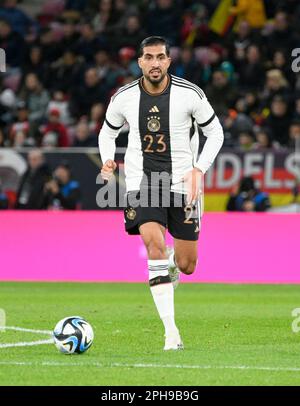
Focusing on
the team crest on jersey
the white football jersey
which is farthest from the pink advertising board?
the team crest on jersey

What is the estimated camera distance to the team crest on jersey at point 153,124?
9898 mm

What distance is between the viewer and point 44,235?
54.6 ft

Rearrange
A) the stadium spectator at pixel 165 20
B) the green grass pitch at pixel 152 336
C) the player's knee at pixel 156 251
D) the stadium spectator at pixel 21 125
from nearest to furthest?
the green grass pitch at pixel 152 336, the player's knee at pixel 156 251, the stadium spectator at pixel 21 125, the stadium spectator at pixel 165 20

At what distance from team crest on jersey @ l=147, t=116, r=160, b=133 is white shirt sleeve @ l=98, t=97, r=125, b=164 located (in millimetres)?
305

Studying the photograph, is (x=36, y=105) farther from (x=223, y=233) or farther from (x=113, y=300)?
(x=113, y=300)

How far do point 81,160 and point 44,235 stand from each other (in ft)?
9.52

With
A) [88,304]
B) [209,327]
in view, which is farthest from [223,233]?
[209,327]

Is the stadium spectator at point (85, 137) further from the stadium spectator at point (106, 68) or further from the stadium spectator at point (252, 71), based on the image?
the stadium spectator at point (252, 71)

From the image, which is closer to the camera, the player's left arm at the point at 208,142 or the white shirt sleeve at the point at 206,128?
the player's left arm at the point at 208,142

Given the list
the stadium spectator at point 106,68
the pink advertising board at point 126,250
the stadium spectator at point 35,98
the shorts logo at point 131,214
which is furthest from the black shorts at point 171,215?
the stadium spectator at point 35,98

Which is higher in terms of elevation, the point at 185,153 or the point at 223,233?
the point at 223,233

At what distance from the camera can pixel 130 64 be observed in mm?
22219

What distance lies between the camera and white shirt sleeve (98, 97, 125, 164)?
1008cm

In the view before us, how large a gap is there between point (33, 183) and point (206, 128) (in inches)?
364
